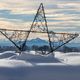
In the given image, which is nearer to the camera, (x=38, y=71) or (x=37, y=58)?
(x=38, y=71)

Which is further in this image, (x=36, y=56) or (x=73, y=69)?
(x=36, y=56)

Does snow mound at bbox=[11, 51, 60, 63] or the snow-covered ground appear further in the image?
snow mound at bbox=[11, 51, 60, 63]

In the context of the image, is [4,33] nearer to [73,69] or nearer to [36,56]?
[36,56]

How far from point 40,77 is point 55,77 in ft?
1.91

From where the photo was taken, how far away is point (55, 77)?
15.2 meters

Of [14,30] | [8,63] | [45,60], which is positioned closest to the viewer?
[8,63]

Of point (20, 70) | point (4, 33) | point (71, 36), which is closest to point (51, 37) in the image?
point (71, 36)

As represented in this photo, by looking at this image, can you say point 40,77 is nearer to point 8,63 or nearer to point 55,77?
point 55,77

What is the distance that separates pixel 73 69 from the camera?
16.5 m

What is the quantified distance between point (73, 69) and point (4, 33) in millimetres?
3632

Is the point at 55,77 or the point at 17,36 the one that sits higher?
the point at 17,36

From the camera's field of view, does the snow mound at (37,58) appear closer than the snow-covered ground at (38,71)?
No

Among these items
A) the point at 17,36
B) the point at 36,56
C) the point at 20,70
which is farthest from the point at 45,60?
the point at 20,70

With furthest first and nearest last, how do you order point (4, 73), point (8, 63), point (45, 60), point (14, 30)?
point (45, 60) < point (14, 30) < point (8, 63) < point (4, 73)
